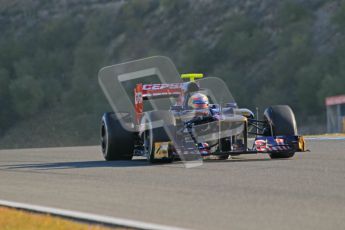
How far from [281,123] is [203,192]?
593 cm

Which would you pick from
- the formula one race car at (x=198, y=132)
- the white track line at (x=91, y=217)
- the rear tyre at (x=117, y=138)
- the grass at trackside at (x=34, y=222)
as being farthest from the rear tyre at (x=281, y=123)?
the grass at trackside at (x=34, y=222)

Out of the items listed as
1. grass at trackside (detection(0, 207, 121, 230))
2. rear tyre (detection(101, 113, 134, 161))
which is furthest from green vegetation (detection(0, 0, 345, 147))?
grass at trackside (detection(0, 207, 121, 230))

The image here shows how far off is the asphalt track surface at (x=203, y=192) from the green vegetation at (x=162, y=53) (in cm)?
3334

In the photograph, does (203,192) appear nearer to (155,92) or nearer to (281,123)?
(281,123)

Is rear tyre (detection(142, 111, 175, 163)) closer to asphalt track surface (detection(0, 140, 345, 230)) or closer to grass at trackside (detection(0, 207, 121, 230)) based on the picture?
asphalt track surface (detection(0, 140, 345, 230))

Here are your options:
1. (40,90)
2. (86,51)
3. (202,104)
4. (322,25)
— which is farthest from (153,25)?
(202,104)

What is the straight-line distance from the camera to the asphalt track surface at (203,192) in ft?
23.6

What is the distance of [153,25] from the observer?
206 ft

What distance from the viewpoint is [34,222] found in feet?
23.7

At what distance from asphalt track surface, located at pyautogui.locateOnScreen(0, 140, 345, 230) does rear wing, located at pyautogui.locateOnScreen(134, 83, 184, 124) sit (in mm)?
2469

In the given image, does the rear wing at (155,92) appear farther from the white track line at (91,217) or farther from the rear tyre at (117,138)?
the white track line at (91,217)

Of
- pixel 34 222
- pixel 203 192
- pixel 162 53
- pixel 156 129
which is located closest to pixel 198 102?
pixel 156 129

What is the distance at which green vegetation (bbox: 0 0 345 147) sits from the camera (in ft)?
168

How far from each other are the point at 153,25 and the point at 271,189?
177ft
